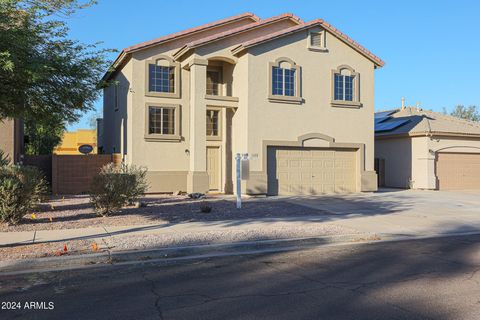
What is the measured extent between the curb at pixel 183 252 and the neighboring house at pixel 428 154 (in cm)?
1578

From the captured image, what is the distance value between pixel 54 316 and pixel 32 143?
3684 cm

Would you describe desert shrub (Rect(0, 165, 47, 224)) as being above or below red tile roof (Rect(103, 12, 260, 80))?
below

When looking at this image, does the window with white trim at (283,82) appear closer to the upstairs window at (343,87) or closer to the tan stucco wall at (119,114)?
the upstairs window at (343,87)

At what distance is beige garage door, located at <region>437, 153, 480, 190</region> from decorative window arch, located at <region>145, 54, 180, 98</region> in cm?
1542

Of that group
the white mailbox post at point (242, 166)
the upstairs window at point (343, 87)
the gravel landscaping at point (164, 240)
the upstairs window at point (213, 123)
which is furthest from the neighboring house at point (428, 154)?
the gravel landscaping at point (164, 240)

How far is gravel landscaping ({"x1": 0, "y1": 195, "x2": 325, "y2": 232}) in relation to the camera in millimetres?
12469

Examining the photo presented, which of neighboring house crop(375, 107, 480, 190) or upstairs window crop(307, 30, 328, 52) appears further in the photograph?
neighboring house crop(375, 107, 480, 190)

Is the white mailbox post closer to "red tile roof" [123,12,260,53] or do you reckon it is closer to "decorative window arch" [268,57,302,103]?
"decorative window arch" [268,57,302,103]

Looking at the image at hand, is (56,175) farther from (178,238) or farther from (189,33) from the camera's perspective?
(178,238)

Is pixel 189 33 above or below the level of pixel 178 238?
above

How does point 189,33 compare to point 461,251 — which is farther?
point 189,33

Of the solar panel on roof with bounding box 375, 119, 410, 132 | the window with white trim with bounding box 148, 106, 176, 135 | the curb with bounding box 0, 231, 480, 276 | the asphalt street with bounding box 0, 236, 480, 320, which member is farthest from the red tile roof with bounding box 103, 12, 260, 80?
the asphalt street with bounding box 0, 236, 480, 320

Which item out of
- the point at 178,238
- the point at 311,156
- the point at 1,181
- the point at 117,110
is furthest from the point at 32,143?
the point at 178,238

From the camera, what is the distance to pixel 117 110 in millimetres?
25078
